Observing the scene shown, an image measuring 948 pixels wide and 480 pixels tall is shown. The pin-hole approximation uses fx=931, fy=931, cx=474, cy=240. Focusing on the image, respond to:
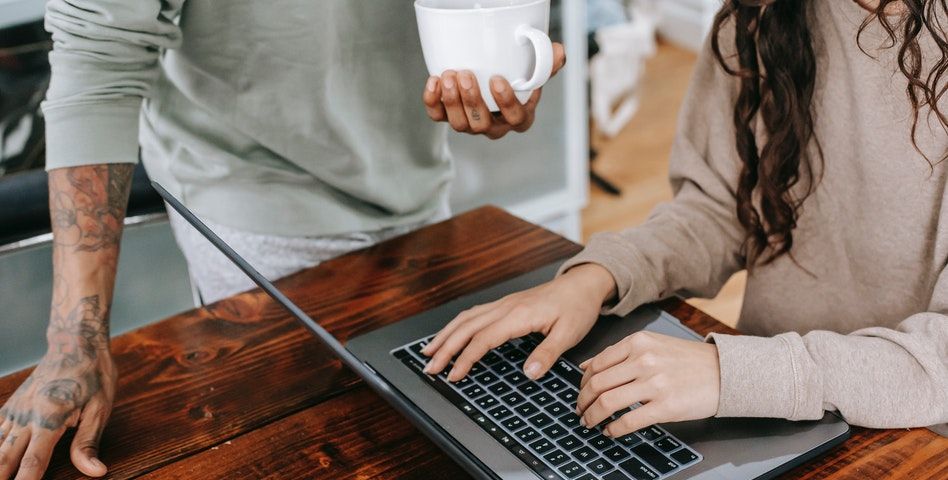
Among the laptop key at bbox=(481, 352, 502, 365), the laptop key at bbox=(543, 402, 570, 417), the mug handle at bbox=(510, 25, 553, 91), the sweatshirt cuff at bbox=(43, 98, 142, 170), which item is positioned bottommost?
the laptop key at bbox=(481, 352, 502, 365)

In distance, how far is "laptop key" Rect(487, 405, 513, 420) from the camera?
0.73 m

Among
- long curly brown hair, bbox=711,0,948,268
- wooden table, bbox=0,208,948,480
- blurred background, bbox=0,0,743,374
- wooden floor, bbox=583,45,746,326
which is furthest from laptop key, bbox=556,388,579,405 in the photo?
wooden floor, bbox=583,45,746,326

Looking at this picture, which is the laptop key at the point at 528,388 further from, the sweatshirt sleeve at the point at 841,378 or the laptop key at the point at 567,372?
the sweatshirt sleeve at the point at 841,378

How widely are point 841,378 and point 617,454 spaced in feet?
0.62

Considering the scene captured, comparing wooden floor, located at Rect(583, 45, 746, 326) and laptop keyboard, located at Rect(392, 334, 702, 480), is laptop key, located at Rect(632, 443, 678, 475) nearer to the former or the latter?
laptop keyboard, located at Rect(392, 334, 702, 480)

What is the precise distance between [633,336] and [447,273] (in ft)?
1.07

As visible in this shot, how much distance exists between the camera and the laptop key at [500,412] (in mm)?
727

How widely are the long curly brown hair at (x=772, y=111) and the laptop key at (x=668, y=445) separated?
334 millimetres

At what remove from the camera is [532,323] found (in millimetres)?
813

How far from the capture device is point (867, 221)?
0.88 m

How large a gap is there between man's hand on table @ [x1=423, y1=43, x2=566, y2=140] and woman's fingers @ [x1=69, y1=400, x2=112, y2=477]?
386mm

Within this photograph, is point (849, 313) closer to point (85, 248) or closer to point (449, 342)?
point (449, 342)

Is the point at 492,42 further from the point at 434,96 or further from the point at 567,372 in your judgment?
the point at 567,372

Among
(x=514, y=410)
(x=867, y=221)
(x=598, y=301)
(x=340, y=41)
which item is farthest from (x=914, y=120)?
(x=340, y=41)
